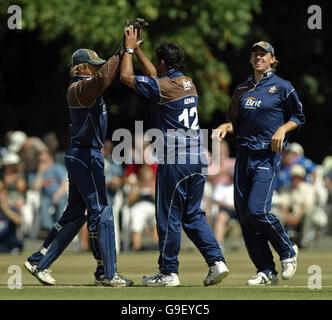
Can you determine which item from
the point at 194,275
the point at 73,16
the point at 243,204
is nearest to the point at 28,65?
the point at 73,16

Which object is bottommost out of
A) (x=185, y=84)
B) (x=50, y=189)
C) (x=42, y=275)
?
(x=42, y=275)

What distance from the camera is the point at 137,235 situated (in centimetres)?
1897

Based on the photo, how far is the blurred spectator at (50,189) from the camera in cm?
1905

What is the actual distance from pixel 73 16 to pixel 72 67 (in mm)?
9480

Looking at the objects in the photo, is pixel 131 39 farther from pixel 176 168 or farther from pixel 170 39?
pixel 170 39

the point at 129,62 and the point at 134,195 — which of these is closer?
the point at 129,62

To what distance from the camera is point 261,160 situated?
1112cm

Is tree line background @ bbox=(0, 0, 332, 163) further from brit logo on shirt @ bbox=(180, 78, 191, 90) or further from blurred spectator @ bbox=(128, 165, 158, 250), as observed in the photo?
brit logo on shirt @ bbox=(180, 78, 191, 90)

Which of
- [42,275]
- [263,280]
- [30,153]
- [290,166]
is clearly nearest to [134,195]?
[30,153]

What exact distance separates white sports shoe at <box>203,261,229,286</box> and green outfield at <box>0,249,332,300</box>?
105mm

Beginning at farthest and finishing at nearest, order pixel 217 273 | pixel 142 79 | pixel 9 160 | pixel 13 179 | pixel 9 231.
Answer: pixel 9 160 → pixel 13 179 → pixel 9 231 → pixel 217 273 → pixel 142 79

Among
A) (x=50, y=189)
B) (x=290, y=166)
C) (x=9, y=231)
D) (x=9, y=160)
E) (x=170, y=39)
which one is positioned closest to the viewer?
(x=9, y=231)

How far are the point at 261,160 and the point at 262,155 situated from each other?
0.17 feet
